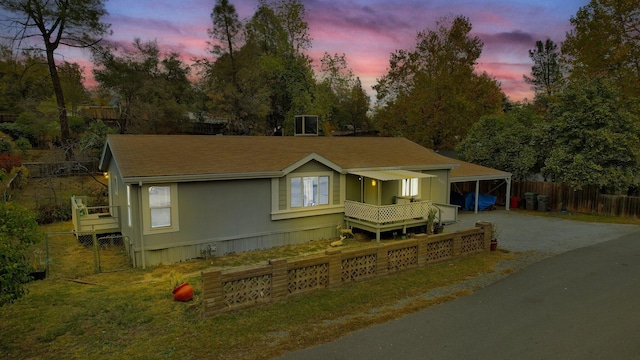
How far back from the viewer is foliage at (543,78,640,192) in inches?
745

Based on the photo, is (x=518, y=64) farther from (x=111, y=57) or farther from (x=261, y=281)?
(x=261, y=281)

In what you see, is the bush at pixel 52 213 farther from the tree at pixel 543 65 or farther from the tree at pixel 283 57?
the tree at pixel 543 65

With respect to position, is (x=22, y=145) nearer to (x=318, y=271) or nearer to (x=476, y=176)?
(x=318, y=271)

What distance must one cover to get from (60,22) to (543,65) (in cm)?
5340

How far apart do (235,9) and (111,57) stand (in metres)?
11.9

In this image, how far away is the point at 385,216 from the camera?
46.2ft

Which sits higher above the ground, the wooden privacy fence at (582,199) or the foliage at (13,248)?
the foliage at (13,248)

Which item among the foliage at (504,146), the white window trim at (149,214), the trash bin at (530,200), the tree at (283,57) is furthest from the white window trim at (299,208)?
the tree at (283,57)

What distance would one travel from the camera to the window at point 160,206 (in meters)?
11.1

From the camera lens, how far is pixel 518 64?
4469 cm

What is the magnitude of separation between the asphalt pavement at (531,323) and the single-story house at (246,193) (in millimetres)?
6040

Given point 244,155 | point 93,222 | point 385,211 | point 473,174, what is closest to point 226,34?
point 244,155

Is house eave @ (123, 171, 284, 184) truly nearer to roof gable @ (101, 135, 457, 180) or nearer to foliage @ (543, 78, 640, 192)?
roof gable @ (101, 135, 457, 180)

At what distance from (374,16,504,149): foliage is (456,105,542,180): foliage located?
624 centimetres
